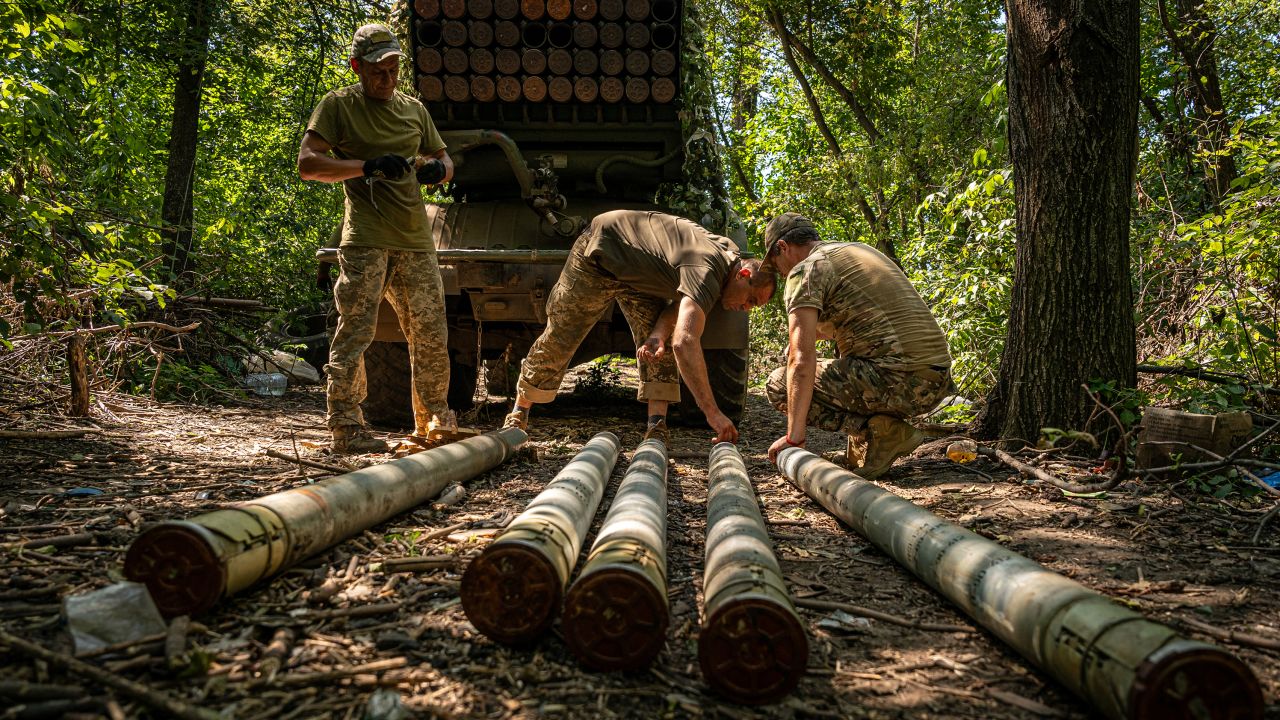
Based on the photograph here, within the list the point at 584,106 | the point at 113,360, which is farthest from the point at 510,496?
the point at 113,360

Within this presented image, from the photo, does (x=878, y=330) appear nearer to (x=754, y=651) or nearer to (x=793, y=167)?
(x=754, y=651)

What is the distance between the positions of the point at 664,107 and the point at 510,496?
3.88 meters

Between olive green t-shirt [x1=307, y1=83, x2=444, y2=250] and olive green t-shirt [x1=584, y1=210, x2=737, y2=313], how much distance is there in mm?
1077

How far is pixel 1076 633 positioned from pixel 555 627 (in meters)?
1.16

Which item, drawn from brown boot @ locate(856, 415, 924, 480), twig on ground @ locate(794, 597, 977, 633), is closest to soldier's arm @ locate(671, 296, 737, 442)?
brown boot @ locate(856, 415, 924, 480)

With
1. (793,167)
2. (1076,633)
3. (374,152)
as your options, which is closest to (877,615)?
(1076,633)

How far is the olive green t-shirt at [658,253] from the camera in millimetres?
4539

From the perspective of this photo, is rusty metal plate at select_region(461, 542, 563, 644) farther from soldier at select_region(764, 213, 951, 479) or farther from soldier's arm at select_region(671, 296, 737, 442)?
soldier's arm at select_region(671, 296, 737, 442)

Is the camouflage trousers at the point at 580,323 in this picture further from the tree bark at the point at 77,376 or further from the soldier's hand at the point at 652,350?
the tree bark at the point at 77,376

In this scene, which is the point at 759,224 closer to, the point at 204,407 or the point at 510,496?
the point at 204,407

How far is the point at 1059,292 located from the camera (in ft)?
14.0

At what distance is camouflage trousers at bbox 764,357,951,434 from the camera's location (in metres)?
4.16

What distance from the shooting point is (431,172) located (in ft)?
14.3

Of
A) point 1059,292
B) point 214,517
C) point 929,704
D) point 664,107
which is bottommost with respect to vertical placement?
point 929,704
